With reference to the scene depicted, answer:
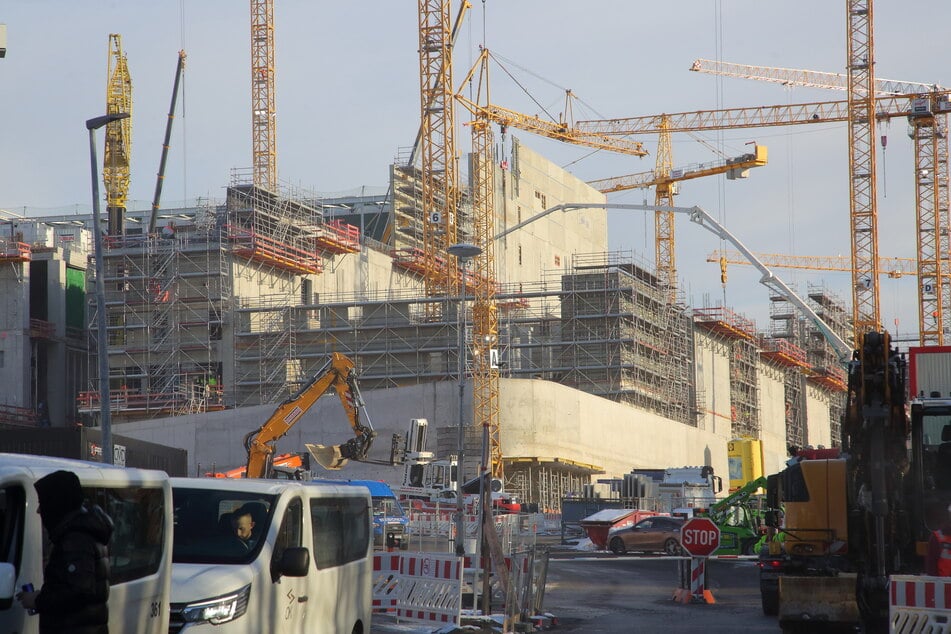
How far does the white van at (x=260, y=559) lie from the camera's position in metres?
9.59

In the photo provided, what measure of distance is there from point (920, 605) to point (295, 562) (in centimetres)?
543

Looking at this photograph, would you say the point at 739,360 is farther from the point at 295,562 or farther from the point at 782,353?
the point at 295,562

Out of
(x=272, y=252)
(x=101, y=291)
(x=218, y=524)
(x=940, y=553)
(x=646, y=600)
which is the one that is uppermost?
(x=272, y=252)

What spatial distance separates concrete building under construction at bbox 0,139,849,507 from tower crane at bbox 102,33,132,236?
276 centimetres

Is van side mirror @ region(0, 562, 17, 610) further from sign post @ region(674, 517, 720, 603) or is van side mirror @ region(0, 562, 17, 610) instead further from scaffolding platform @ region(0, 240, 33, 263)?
scaffolding platform @ region(0, 240, 33, 263)

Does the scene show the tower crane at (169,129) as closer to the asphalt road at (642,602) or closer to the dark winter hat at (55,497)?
the asphalt road at (642,602)

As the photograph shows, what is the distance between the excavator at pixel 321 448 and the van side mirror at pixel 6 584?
32158 millimetres

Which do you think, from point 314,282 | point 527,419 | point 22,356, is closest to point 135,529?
point 527,419

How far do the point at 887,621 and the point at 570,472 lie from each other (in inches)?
2372

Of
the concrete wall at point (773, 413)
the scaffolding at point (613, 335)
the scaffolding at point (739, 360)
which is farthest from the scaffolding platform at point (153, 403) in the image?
the concrete wall at point (773, 413)

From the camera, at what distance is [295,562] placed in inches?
398

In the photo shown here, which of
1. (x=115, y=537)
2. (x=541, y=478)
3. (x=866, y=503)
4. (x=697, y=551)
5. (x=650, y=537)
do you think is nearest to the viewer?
(x=115, y=537)

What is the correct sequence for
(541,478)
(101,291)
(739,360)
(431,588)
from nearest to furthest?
(431,588) → (101,291) → (541,478) → (739,360)

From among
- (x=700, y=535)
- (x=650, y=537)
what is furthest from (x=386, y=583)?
(x=650, y=537)
